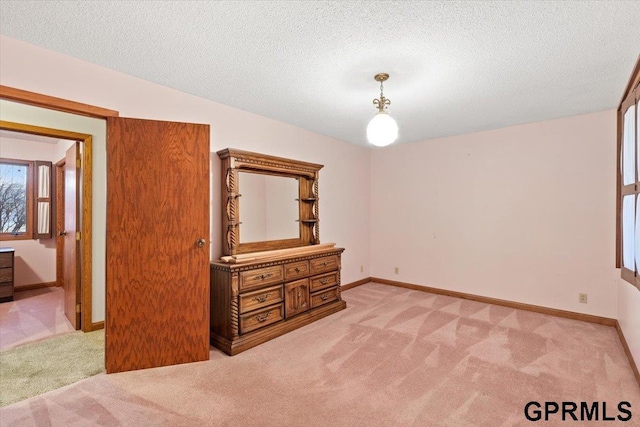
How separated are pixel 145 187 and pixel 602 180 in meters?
4.69

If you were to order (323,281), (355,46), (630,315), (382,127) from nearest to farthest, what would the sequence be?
(355,46) < (382,127) < (630,315) < (323,281)

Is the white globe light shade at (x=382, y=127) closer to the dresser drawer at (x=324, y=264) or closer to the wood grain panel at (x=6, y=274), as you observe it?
the dresser drawer at (x=324, y=264)

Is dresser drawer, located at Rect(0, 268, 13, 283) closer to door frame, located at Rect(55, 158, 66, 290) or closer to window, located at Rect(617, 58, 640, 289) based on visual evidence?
door frame, located at Rect(55, 158, 66, 290)

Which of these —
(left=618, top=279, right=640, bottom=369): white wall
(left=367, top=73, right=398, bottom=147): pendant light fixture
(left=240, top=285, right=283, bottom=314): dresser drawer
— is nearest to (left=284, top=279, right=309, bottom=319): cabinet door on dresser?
(left=240, top=285, right=283, bottom=314): dresser drawer

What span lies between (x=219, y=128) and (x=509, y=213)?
3.80m

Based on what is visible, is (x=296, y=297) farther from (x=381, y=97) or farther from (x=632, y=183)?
(x=632, y=183)

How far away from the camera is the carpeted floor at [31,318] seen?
10.2ft

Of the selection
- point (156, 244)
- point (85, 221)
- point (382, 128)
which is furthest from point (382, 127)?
point (85, 221)

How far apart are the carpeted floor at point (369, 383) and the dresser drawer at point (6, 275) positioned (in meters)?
3.36

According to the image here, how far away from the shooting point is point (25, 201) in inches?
200

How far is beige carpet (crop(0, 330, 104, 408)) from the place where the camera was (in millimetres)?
2193

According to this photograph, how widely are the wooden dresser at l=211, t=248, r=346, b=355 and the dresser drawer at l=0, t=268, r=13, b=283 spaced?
11.6ft

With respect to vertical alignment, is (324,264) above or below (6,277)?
above

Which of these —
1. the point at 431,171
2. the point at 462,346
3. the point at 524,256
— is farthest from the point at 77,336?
the point at 524,256
